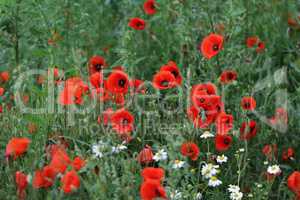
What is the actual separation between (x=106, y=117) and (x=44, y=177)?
0.60 metres

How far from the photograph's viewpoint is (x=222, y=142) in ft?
9.68

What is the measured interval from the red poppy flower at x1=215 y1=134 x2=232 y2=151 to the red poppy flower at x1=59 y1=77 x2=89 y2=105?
2.14 ft

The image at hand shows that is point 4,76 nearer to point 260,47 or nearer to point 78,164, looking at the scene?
point 78,164

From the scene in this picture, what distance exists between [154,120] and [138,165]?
505 mm

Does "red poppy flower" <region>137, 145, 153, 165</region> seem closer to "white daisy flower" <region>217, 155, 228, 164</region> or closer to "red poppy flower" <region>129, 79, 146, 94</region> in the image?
"white daisy flower" <region>217, 155, 228, 164</region>


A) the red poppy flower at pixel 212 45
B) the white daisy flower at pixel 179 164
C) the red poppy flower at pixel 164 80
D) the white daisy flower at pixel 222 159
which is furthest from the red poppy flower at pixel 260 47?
the white daisy flower at pixel 179 164

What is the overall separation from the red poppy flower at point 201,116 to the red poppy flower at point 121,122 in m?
0.29

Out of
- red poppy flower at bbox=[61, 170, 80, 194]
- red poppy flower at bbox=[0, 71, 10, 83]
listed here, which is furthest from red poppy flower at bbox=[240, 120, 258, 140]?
red poppy flower at bbox=[0, 71, 10, 83]

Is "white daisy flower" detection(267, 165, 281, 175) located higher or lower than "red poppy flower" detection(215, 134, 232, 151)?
lower

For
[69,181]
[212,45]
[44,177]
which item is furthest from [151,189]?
[212,45]

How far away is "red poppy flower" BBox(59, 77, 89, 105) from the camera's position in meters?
2.91

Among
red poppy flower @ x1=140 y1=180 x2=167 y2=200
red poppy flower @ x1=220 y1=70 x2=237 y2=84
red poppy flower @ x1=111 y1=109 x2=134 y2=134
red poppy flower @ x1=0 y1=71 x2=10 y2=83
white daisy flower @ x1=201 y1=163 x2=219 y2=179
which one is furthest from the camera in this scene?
red poppy flower @ x1=0 y1=71 x2=10 y2=83

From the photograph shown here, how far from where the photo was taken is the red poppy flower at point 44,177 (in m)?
2.42

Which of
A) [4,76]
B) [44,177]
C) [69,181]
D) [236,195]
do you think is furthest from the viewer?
[4,76]
